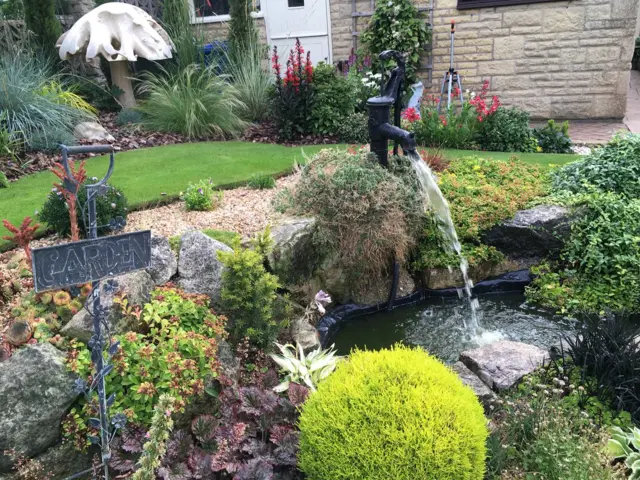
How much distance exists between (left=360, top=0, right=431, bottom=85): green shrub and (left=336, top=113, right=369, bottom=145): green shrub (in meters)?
2.50

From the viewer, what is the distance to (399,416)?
7.00 feet

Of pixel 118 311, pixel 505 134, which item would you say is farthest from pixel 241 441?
pixel 505 134

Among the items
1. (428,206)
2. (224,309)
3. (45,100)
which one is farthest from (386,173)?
(45,100)

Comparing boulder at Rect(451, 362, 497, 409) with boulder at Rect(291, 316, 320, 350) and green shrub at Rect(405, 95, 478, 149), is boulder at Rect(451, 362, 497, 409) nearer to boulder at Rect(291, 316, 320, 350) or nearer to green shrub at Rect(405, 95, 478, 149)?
boulder at Rect(291, 316, 320, 350)

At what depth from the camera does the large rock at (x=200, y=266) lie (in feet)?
11.6

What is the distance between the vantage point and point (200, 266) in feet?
11.7

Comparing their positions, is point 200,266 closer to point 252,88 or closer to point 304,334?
point 304,334

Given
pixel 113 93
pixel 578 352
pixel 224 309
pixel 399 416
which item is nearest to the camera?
pixel 399 416

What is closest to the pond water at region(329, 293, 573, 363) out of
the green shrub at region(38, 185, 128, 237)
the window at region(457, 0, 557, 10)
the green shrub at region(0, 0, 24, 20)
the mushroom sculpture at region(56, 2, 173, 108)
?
the green shrub at region(38, 185, 128, 237)

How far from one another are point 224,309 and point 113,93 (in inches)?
276

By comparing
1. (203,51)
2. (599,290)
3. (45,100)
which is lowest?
(599,290)

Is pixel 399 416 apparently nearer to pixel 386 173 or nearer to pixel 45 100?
pixel 386 173

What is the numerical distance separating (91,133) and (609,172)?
650 centimetres

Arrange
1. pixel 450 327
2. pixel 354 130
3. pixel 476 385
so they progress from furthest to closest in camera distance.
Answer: pixel 354 130 < pixel 450 327 < pixel 476 385
